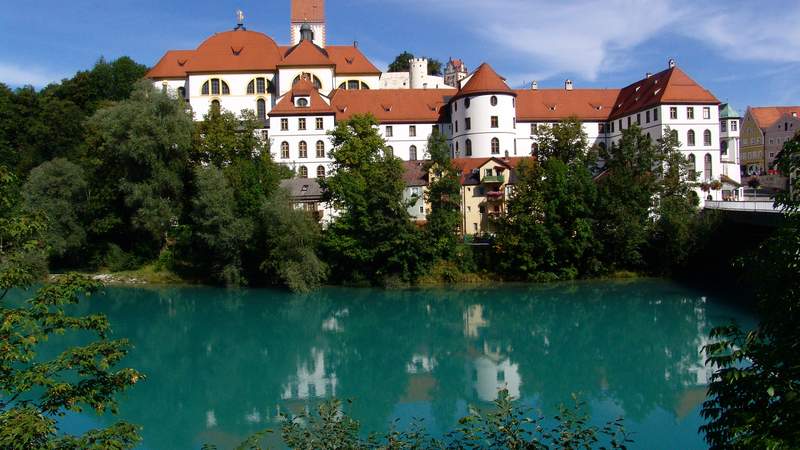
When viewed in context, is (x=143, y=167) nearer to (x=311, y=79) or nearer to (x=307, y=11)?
(x=311, y=79)

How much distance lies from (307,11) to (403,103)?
17.3 meters

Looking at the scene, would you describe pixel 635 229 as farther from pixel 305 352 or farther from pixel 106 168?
pixel 106 168

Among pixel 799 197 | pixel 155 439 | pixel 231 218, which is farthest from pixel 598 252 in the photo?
pixel 799 197

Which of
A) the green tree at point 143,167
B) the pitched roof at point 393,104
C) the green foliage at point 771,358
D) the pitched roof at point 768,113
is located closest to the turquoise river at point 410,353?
the green tree at point 143,167

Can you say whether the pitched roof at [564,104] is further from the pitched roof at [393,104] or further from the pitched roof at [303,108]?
the pitched roof at [303,108]

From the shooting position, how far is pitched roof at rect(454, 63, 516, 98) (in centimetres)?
4575

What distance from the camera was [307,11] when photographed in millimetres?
60906

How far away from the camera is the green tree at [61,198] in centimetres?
3672

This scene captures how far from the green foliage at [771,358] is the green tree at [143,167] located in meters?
32.2

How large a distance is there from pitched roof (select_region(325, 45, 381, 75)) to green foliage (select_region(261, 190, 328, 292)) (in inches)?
961

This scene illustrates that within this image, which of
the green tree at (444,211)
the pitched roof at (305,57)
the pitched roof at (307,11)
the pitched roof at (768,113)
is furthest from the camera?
the pitched roof at (768,113)

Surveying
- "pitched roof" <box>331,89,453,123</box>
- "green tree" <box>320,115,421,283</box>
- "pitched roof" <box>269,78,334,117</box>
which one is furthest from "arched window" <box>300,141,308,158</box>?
"green tree" <box>320,115,421,283</box>

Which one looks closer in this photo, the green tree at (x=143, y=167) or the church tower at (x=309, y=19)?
the green tree at (x=143, y=167)

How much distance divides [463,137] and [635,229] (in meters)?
16.0
